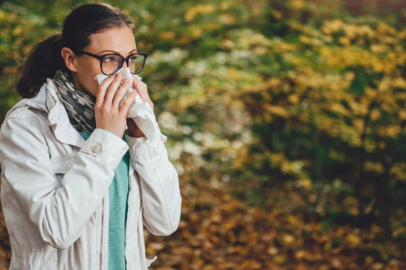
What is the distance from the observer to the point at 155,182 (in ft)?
5.22

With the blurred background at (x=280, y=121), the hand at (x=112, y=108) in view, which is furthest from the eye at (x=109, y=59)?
the blurred background at (x=280, y=121)

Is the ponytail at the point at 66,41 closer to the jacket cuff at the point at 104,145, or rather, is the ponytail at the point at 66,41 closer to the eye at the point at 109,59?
the eye at the point at 109,59

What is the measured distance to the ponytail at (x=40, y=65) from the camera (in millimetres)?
1742

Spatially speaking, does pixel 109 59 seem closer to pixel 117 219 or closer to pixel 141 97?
pixel 141 97

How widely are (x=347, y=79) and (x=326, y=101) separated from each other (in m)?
0.42

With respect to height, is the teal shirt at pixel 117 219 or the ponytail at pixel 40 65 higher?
the ponytail at pixel 40 65

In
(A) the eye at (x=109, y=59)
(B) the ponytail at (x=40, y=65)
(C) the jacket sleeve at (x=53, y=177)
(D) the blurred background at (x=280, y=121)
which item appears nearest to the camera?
(C) the jacket sleeve at (x=53, y=177)

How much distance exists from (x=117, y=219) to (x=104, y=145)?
290 millimetres

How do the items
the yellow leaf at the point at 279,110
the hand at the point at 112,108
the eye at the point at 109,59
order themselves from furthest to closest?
the yellow leaf at the point at 279,110, the eye at the point at 109,59, the hand at the point at 112,108

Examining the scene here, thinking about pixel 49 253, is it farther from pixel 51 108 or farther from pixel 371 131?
pixel 371 131

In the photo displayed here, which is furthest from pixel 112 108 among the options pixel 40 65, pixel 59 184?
pixel 40 65

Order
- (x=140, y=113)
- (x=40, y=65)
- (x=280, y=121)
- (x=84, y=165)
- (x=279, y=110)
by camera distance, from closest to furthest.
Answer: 1. (x=84, y=165)
2. (x=140, y=113)
3. (x=40, y=65)
4. (x=279, y=110)
5. (x=280, y=121)

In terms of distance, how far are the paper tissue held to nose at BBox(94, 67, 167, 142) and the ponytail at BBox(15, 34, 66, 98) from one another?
0.94 feet

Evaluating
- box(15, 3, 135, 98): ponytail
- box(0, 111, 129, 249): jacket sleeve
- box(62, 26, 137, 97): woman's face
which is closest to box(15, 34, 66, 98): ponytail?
box(15, 3, 135, 98): ponytail
